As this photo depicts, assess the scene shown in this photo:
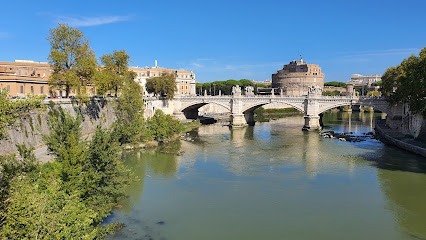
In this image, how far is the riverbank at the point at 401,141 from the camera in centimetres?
2639

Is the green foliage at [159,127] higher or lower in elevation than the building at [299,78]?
lower

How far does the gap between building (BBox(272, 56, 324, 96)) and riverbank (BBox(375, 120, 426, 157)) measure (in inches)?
2023

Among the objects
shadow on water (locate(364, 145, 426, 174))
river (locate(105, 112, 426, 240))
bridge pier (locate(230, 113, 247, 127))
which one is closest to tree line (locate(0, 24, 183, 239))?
river (locate(105, 112, 426, 240))

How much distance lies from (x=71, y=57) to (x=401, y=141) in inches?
1160

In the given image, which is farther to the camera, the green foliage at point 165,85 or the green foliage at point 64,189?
the green foliage at point 165,85

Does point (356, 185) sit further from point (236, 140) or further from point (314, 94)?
point (314, 94)

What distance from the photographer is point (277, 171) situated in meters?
23.4

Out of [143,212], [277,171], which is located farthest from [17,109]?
[277,171]

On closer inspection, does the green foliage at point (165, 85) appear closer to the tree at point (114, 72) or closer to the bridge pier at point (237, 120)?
the bridge pier at point (237, 120)

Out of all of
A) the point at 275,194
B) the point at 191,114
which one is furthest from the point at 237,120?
the point at 275,194

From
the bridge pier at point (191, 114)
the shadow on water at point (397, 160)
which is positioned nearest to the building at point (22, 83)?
the bridge pier at point (191, 114)

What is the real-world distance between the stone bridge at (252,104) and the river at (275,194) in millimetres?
10704

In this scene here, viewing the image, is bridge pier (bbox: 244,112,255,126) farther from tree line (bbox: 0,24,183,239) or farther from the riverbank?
tree line (bbox: 0,24,183,239)

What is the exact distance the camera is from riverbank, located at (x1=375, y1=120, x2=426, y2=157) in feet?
86.6
